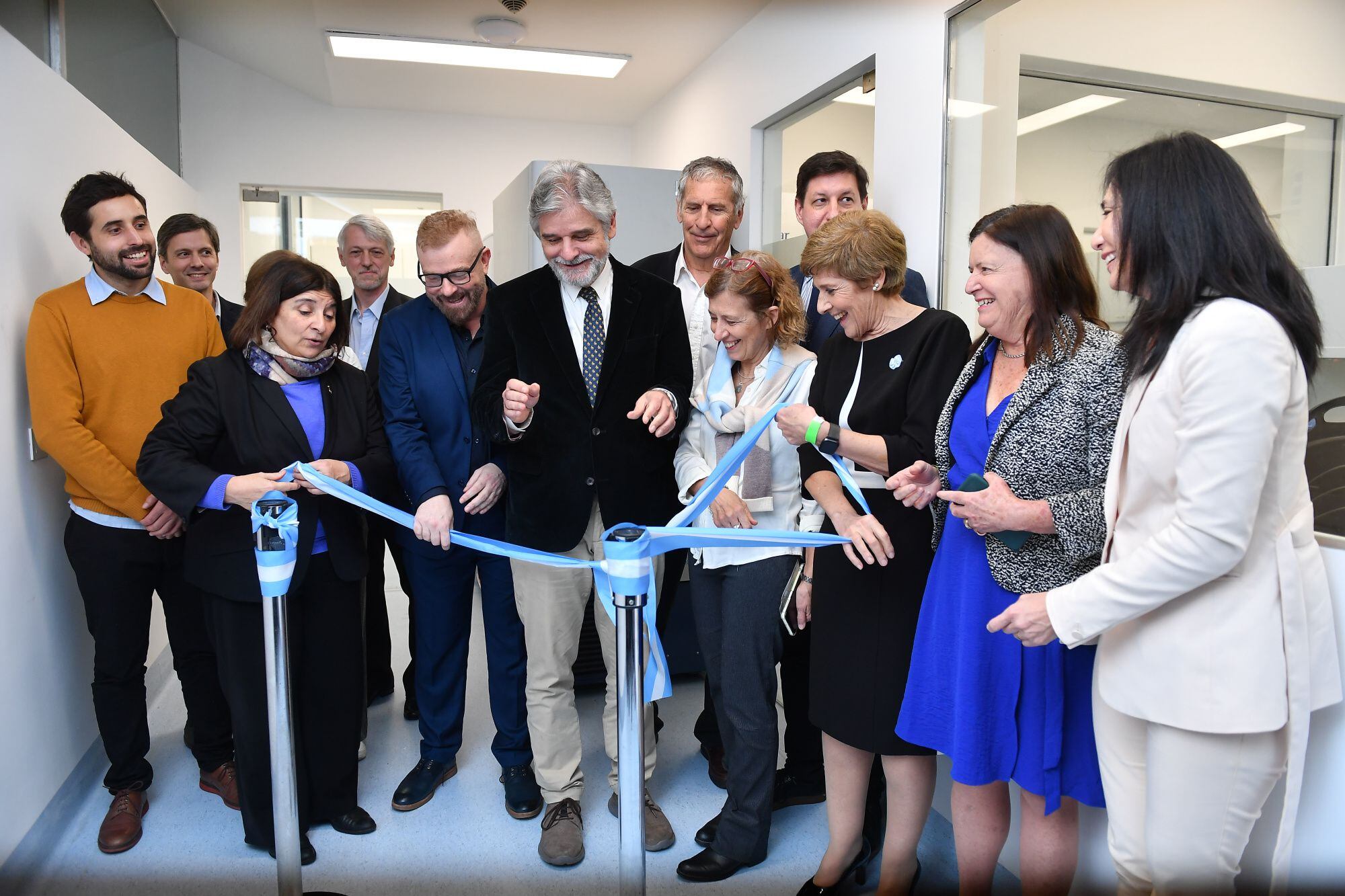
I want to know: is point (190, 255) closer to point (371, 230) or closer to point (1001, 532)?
point (371, 230)

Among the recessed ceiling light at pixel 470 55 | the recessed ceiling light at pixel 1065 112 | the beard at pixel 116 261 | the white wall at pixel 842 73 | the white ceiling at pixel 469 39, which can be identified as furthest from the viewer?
the recessed ceiling light at pixel 470 55

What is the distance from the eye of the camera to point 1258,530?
1.28 metres

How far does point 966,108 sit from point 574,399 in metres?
1.91

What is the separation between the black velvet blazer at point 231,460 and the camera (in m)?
2.17

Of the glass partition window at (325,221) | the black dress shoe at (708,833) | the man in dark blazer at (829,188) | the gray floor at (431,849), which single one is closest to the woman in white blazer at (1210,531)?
the gray floor at (431,849)

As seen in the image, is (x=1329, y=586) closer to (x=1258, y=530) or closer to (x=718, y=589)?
(x=1258, y=530)

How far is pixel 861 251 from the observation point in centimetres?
186

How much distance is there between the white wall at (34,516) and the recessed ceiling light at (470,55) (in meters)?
2.87

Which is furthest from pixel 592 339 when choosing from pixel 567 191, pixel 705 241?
pixel 705 241

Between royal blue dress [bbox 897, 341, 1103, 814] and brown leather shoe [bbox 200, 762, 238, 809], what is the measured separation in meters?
2.02

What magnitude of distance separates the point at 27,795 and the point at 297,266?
5.24 ft

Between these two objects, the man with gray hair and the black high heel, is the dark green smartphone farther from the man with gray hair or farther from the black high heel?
the man with gray hair

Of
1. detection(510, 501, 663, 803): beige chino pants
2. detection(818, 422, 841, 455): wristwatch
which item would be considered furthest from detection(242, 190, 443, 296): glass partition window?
detection(818, 422, 841, 455): wristwatch

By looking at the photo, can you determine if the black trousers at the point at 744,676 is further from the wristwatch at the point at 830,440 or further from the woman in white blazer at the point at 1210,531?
the woman in white blazer at the point at 1210,531
